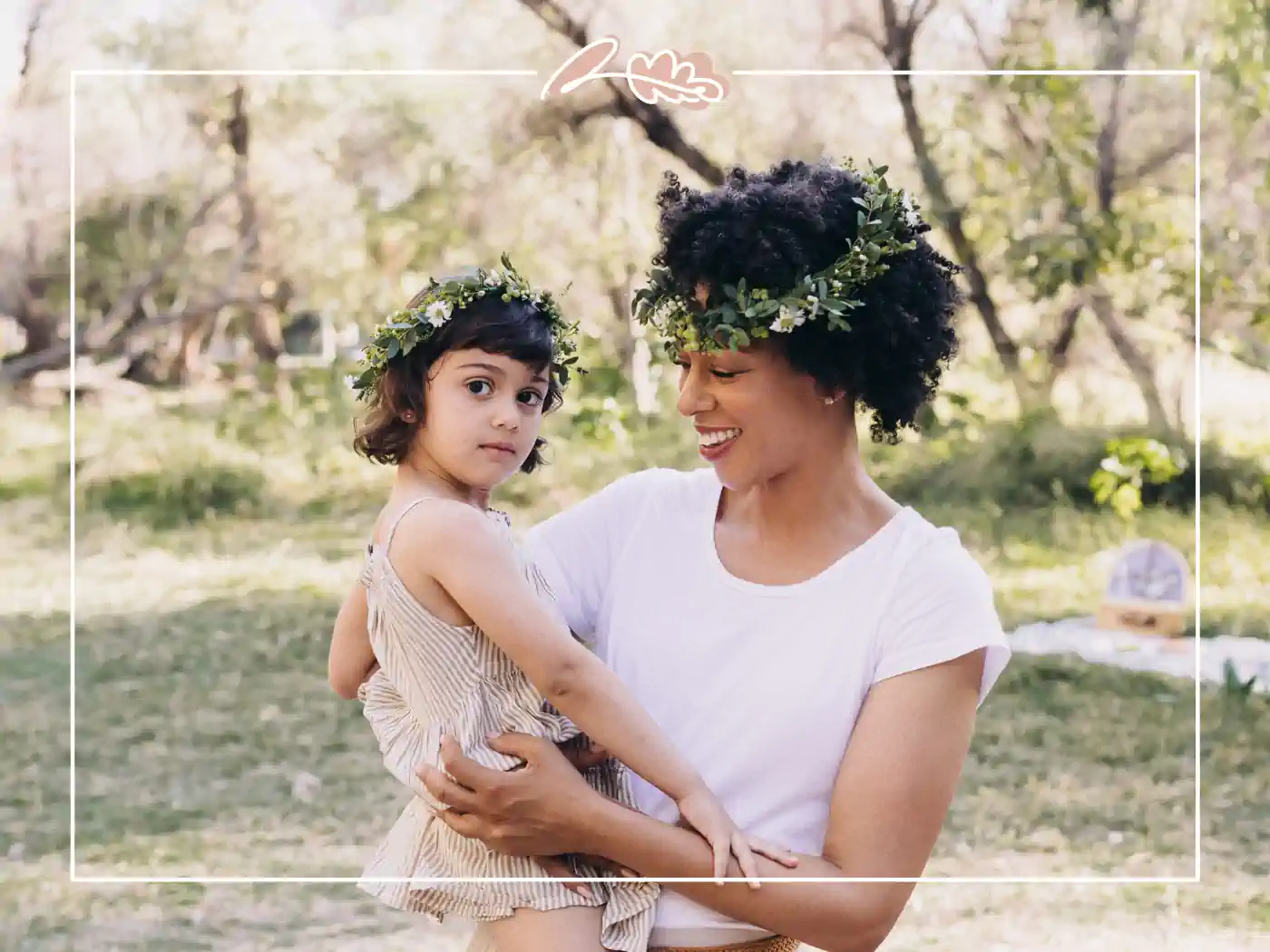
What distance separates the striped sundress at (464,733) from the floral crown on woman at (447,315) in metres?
0.21

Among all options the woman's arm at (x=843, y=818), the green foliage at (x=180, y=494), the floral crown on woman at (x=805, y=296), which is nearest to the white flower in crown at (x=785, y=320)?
the floral crown on woman at (x=805, y=296)

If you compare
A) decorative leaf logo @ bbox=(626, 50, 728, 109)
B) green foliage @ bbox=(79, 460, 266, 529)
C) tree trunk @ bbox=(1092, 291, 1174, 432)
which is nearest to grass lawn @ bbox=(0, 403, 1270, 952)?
green foliage @ bbox=(79, 460, 266, 529)

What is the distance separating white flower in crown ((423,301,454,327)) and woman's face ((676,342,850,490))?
26 cm

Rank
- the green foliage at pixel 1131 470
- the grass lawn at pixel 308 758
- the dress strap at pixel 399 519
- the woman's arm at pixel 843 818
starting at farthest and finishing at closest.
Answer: the green foliage at pixel 1131 470
the grass lawn at pixel 308 758
the dress strap at pixel 399 519
the woman's arm at pixel 843 818

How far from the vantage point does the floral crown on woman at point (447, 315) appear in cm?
166

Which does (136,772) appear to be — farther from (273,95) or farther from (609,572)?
(609,572)

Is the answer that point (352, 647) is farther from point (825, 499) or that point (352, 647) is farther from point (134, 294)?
point (134, 294)

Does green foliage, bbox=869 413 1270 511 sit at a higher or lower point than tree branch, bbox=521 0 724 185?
lower

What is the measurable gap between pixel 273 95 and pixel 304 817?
6.08 ft

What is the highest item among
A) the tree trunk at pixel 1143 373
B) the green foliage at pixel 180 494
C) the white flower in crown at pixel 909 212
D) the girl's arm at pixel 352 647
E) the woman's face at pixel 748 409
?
the white flower in crown at pixel 909 212

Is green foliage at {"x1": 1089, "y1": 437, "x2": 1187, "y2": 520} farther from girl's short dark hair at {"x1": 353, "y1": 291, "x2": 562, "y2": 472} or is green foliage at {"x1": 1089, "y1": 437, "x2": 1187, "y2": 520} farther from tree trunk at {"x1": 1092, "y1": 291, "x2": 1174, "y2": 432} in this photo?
girl's short dark hair at {"x1": 353, "y1": 291, "x2": 562, "y2": 472}

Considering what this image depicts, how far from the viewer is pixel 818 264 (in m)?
1.59

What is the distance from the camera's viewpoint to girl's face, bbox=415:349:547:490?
1618 millimetres

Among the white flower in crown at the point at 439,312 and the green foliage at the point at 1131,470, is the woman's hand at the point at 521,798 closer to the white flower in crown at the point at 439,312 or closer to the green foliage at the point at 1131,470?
the white flower in crown at the point at 439,312
